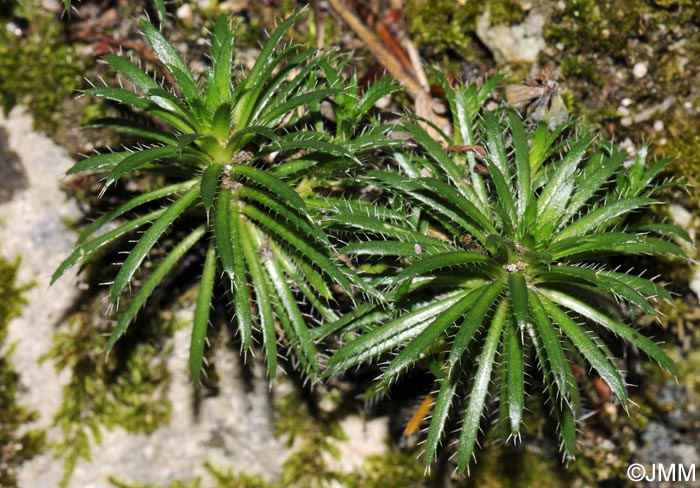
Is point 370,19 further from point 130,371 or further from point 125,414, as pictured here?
point 125,414

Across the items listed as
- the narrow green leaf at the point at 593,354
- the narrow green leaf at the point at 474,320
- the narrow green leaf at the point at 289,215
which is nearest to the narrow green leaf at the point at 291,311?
the narrow green leaf at the point at 289,215

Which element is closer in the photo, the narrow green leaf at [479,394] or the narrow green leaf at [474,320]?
the narrow green leaf at [474,320]

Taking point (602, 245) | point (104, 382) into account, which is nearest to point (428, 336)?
point (602, 245)

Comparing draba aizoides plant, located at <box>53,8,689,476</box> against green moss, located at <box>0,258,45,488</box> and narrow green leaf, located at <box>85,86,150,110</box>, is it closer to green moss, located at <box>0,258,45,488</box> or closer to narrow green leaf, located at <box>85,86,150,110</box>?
narrow green leaf, located at <box>85,86,150,110</box>

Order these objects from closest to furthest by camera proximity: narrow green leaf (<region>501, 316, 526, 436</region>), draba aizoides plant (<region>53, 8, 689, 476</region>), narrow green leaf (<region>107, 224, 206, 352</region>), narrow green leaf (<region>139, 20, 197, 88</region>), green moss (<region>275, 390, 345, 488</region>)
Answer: narrow green leaf (<region>501, 316, 526, 436</region>) < draba aizoides plant (<region>53, 8, 689, 476</region>) < narrow green leaf (<region>139, 20, 197, 88</region>) < narrow green leaf (<region>107, 224, 206, 352</region>) < green moss (<region>275, 390, 345, 488</region>)

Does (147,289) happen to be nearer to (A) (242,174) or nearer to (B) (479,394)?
(A) (242,174)

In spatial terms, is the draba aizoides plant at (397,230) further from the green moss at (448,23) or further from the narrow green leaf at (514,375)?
the green moss at (448,23)

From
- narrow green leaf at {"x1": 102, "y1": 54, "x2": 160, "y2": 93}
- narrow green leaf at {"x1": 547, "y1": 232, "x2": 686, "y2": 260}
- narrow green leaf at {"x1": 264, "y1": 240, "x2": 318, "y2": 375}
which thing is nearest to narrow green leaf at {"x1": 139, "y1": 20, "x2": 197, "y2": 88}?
narrow green leaf at {"x1": 102, "y1": 54, "x2": 160, "y2": 93}
